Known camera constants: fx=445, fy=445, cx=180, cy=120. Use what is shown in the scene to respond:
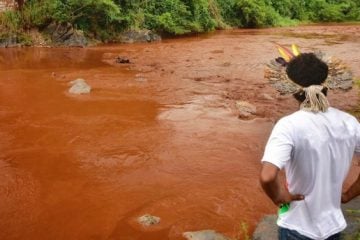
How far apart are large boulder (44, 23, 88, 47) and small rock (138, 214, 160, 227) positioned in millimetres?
15678

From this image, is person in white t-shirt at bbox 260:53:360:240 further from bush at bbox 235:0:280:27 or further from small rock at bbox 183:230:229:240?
bush at bbox 235:0:280:27

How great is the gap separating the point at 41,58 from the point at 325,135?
14898mm

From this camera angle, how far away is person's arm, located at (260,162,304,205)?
2.10 meters

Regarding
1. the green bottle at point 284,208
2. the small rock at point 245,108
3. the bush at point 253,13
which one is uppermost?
the green bottle at point 284,208

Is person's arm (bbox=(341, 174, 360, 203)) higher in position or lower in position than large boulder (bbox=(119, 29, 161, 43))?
higher

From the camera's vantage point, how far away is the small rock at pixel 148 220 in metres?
4.68

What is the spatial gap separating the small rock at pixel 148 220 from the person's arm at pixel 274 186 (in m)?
2.66

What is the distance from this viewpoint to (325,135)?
2201 millimetres

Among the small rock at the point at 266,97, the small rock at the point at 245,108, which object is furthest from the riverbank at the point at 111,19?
the small rock at the point at 245,108

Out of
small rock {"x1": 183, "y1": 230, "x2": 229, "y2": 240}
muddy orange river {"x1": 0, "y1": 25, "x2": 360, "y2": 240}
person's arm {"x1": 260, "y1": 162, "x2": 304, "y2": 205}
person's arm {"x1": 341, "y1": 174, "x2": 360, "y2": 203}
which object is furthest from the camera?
muddy orange river {"x1": 0, "y1": 25, "x2": 360, "y2": 240}

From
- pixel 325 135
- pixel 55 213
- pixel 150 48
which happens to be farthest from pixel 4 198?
pixel 150 48

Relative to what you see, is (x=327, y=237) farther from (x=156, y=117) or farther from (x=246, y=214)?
(x=156, y=117)

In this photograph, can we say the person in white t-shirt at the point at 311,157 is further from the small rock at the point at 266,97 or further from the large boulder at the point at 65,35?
the large boulder at the point at 65,35

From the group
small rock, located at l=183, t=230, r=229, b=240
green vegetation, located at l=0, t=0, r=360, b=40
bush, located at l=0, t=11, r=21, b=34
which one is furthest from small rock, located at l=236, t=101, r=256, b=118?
bush, located at l=0, t=11, r=21, b=34
